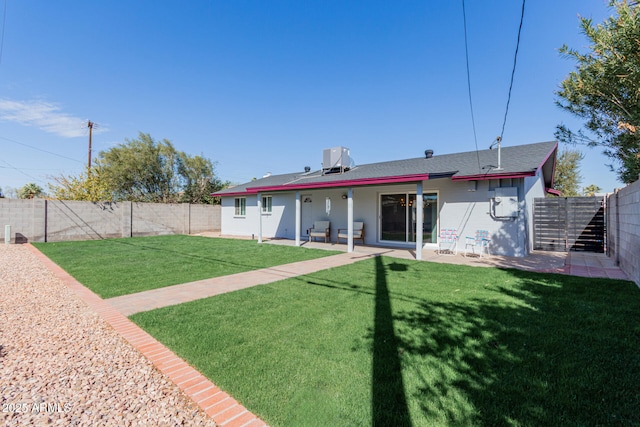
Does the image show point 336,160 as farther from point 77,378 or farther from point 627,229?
point 77,378

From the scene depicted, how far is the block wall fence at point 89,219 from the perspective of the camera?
13.4 meters

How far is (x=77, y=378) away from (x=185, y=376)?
39.1 inches

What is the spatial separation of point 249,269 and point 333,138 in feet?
44.4

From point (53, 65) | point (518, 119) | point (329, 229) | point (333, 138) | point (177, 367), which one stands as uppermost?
point (53, 65)

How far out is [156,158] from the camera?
2550cm

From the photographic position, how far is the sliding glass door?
1100 centimetres

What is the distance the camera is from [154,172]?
25.7m

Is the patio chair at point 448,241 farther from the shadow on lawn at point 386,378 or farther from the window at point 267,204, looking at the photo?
the window at point 267,204

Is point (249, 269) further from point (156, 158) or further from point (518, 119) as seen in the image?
point (156, 158)

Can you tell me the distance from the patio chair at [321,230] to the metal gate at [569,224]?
27.7 feet

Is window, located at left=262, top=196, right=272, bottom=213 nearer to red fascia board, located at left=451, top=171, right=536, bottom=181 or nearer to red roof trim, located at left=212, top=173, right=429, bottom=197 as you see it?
red roof trim, located at left=212, top=173, right=429, bottom=197

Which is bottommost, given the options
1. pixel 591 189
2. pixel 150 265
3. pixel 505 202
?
pixel 150 265

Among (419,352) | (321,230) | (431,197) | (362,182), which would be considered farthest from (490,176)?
(419,352)

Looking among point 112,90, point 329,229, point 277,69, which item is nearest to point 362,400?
point 329,229
